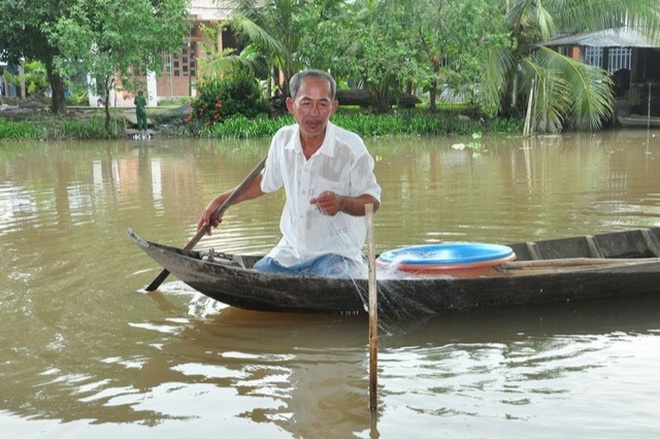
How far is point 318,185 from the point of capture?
489 cm

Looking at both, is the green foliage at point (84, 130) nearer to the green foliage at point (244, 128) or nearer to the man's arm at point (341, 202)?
the green foliage at point (244, 128)

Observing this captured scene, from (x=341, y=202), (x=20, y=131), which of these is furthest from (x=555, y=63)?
(x=341, y=202)

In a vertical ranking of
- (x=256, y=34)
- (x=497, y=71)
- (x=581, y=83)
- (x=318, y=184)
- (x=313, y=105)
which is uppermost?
(x=256, y=34)

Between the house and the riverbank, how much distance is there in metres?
2.58

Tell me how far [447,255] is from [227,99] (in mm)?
17379

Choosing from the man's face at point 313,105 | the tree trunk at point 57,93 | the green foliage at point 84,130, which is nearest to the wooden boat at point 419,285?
the man's face at point 313,105

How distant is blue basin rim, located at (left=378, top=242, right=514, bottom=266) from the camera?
17.9ft

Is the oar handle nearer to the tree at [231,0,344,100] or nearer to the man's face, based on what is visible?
the man's face

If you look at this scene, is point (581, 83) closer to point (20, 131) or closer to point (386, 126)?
→ point (386, 126)

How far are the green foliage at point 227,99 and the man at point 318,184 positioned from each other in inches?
687

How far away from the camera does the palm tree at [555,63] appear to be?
769 inches

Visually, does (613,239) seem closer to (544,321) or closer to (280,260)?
(544,321)

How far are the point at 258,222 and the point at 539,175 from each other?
516cm

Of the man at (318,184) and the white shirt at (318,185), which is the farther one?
the white shirt at (318,185)
